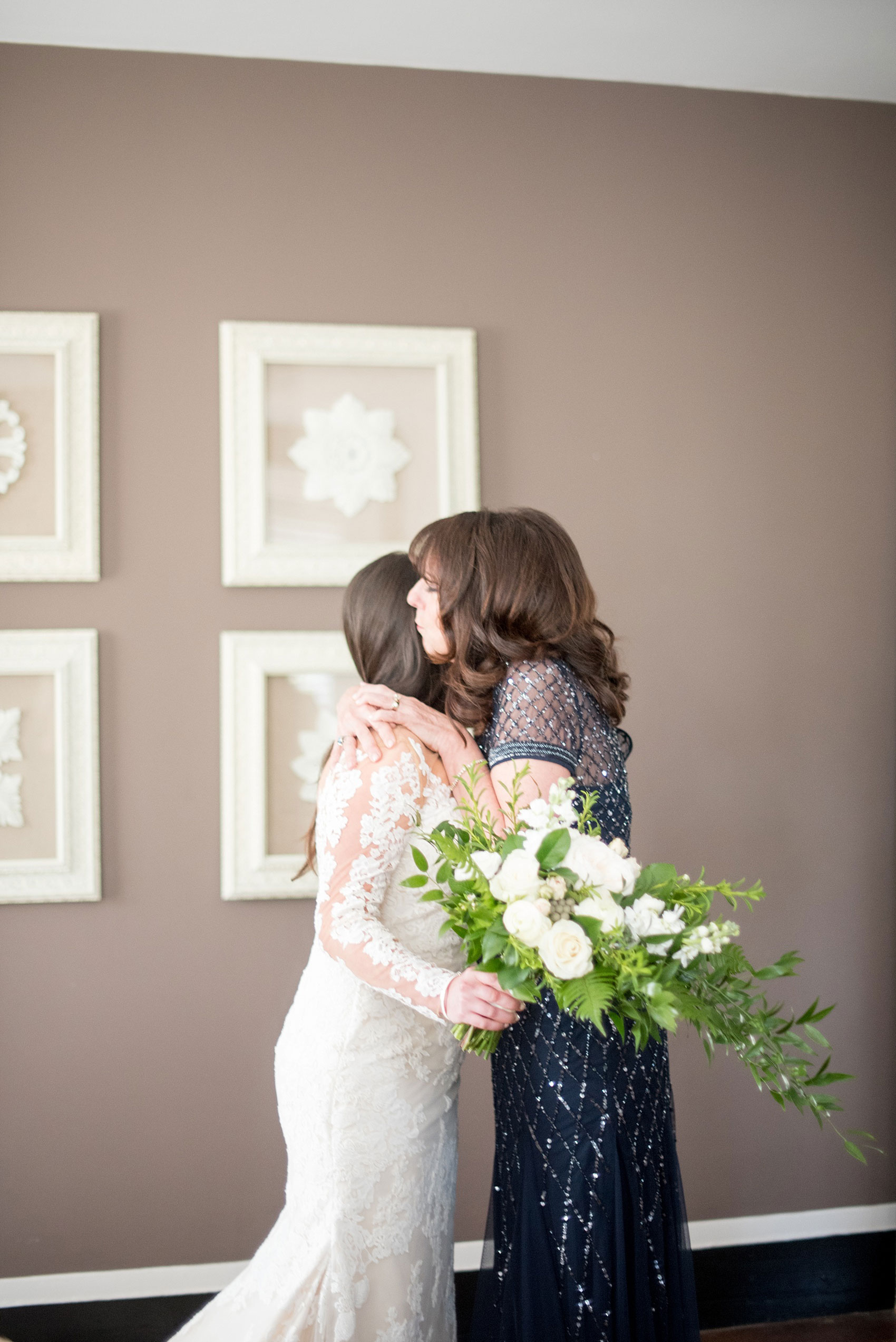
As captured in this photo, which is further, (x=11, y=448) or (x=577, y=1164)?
(x=11, y=448)

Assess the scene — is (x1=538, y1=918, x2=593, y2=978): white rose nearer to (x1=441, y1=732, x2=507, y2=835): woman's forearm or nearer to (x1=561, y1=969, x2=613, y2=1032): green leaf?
(x1=561, y1=969, x2=613, y2=1032): green leaf

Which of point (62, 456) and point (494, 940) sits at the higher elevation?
point (62, 456)

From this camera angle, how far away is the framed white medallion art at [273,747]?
96.0 inches

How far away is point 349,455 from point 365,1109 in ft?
5.15

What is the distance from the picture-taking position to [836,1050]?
2.65 m

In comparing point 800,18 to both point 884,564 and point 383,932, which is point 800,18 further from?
point 383,932

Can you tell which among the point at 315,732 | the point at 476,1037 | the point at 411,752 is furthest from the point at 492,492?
the point at 476,1037

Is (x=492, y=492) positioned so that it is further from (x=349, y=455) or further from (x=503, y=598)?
(x=503, y=598)

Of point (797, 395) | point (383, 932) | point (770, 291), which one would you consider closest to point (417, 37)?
point (770, 291)

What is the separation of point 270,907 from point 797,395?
1.97 m

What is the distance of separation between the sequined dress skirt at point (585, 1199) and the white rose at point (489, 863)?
0.39 metres

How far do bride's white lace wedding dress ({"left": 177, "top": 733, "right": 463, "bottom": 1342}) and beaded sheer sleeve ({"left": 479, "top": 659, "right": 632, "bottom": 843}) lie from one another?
0.52 ft

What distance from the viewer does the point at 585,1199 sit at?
1.44 metres

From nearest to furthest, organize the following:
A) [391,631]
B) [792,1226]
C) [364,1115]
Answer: [364,1115] < [391,631] < [792,1226]
